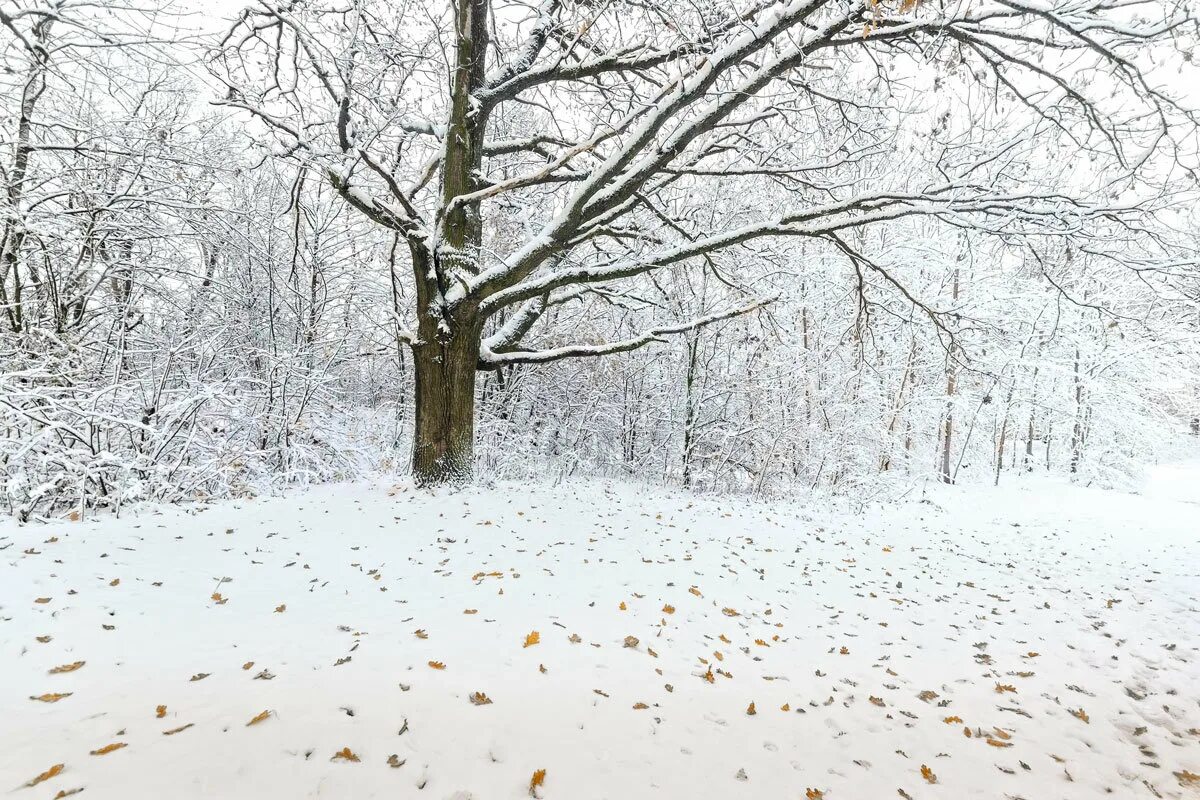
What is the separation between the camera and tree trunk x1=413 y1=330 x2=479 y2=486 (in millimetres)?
6527

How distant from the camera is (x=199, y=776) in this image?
2.04m

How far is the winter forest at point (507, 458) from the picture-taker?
2.65m

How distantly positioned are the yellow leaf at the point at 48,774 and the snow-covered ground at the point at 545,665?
0.08 ft

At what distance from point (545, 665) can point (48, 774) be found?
82.1 inches

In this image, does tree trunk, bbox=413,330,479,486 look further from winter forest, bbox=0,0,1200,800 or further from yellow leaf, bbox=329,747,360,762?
yellow leaf, bbox=329,747,360,762

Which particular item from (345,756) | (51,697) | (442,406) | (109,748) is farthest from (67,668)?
(442,406)

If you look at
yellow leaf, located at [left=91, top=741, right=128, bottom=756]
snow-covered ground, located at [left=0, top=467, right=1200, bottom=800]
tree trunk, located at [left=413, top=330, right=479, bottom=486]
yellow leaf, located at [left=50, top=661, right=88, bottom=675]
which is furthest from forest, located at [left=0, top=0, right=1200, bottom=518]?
yellow leaf, located at [left=91, top=741, right=128, bottom=756]

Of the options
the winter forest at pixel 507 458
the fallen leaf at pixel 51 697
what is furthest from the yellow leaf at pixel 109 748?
the fallen leaf at pixel 51 697

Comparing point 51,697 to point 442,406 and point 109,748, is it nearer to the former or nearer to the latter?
point 109,748

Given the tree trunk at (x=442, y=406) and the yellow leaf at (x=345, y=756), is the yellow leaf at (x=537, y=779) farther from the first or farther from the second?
the tree trunk at (x=442, y=406)

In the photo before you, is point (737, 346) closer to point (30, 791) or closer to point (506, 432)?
point (506, 432)

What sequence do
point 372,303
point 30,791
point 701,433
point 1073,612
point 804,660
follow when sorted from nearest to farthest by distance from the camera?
1. point 30,791
2. point 804,660
3. point 1073,612
4. point 372,303
5. point 701,433

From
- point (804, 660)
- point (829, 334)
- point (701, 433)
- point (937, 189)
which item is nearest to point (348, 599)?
point (804, 660)

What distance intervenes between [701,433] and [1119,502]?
1028 centimetres
